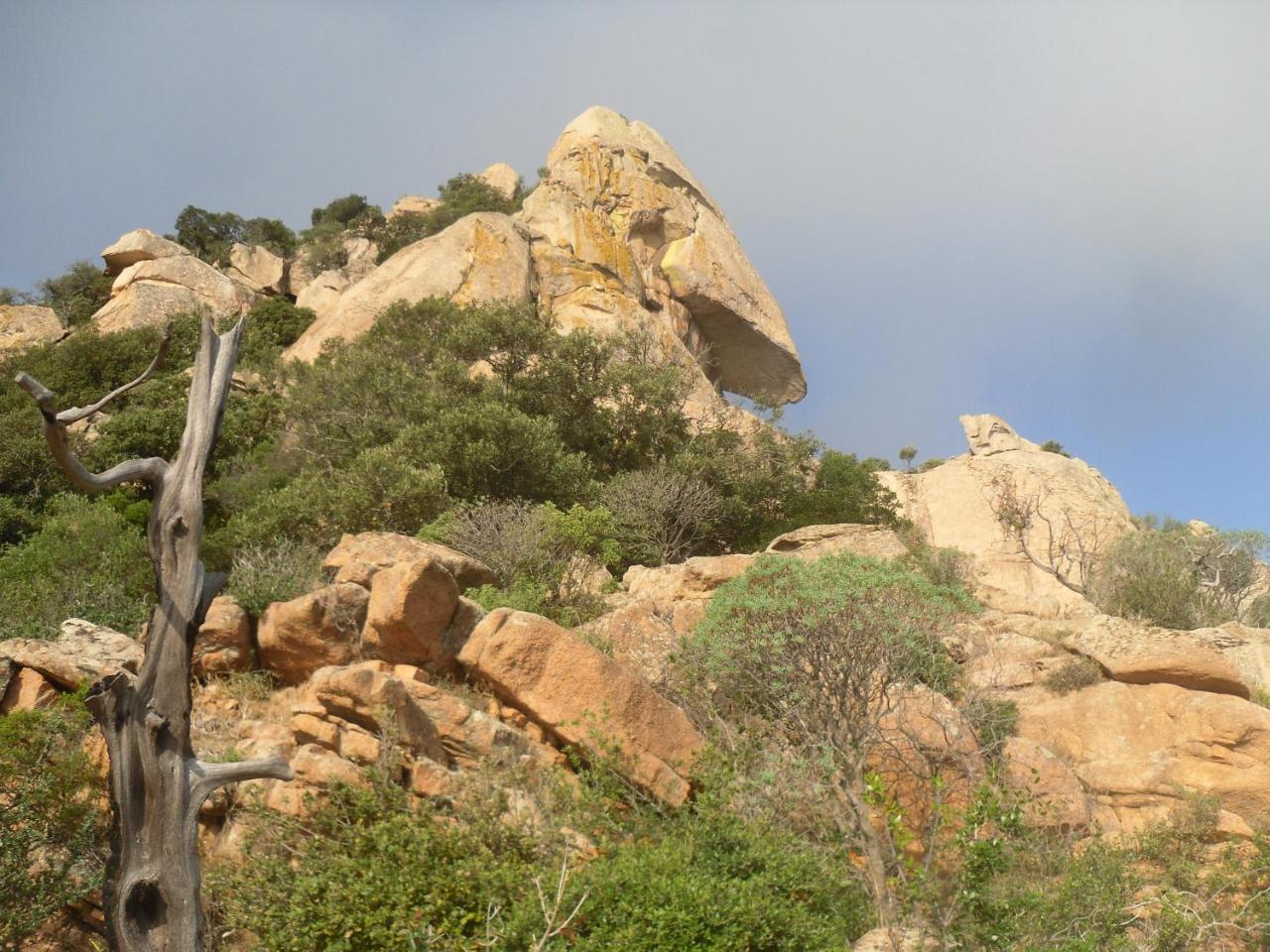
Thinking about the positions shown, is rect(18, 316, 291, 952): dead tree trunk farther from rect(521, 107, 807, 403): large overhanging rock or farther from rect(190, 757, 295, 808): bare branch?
rect(521, 107, 807, 403): large overhanging rock

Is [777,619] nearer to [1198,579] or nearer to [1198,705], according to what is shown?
[1198,705]

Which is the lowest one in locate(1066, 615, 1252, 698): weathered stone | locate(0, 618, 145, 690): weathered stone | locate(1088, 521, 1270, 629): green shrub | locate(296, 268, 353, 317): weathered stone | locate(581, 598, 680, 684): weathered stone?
locate(0, 618, 145, 690): weathered stone

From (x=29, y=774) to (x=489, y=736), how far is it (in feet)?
12.9

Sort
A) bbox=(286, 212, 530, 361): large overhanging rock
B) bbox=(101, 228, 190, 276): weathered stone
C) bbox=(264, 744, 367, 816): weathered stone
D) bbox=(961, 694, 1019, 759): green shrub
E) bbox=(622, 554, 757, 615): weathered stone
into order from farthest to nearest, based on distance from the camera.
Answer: bbox=(101, 228, 190, 276): weathered stone → bbox=(286, 212, 530, 361): large overhanging rock → bbox=(622, 554, 757, 615): weathered stone → bbox=(961, 694, 1019, 759): green shrub → bbox=(264, 744, 367, 816): weathered stone

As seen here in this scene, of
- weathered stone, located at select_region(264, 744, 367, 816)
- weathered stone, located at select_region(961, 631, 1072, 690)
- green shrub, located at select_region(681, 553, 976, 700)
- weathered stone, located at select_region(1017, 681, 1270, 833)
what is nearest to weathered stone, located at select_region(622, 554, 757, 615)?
green shrub, located at select_region(681, 553, 976, 700)

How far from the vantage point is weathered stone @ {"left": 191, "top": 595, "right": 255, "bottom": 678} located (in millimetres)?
11445

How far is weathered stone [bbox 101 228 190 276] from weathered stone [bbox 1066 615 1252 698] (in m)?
38.0

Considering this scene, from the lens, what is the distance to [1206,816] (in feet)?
39.3

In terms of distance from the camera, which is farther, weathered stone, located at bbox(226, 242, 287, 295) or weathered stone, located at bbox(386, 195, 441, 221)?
weathered stone, located at bbox(386, 195, 441, 221)

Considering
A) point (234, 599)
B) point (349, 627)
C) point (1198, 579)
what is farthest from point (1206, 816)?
point (1198, 579)

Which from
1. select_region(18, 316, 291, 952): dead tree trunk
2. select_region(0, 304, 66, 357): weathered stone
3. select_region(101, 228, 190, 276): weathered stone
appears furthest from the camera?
select_region(101, 228, 190, 276): weathered stone

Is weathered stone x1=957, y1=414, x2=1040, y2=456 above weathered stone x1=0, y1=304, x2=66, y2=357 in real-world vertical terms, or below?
above

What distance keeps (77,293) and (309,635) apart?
3920 centimetres

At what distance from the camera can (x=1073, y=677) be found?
14320mm
